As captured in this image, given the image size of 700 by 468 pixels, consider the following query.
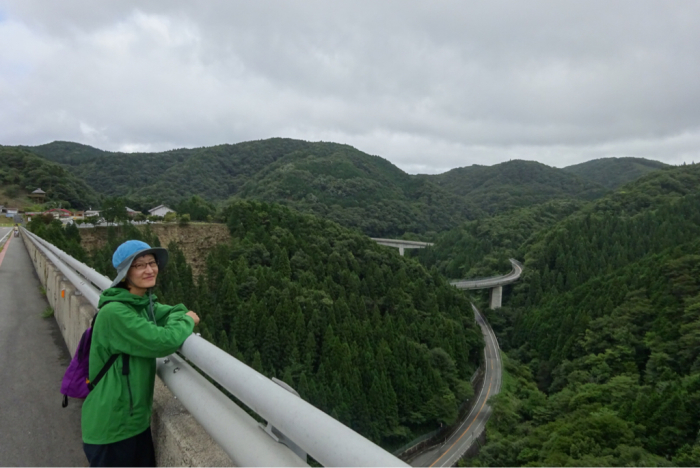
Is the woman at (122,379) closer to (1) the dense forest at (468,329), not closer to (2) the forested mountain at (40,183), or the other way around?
(1) the dense forest at (468,329)

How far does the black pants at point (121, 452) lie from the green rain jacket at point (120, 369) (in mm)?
62

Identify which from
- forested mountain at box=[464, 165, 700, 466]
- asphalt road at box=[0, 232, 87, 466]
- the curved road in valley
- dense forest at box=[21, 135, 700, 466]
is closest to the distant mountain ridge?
the curved road in valley

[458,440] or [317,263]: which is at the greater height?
[317,263]

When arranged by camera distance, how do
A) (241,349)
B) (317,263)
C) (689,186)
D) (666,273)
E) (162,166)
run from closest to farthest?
(241,349), (666,273), (317,263), (689,186), (162,166)

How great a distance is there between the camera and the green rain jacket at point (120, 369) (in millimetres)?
2172

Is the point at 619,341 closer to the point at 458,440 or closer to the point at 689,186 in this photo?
the point at 458,440

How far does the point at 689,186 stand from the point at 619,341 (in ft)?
284

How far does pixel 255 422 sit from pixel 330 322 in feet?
97.4

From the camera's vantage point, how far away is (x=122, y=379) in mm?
2217

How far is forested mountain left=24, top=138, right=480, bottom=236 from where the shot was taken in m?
116

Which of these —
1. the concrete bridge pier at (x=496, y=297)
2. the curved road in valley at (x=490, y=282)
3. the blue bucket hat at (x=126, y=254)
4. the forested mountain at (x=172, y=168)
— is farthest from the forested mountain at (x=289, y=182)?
the blue bucket hat at (x=126, y=254)

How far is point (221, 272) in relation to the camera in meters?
33.1

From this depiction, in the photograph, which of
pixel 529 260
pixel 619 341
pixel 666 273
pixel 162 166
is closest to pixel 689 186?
pixel 529 260

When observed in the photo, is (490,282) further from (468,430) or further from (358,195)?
(358,195)
